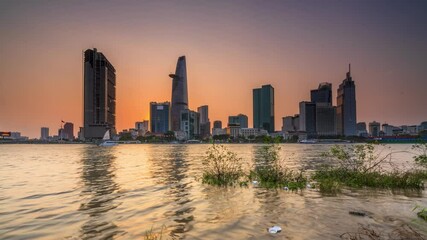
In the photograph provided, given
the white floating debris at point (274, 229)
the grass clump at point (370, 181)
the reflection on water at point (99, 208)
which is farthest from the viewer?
the grass clump at point (370, 181)

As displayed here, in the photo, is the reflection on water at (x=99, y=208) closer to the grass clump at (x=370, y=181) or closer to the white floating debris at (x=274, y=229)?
the white floating debris at (x=274, y=229)

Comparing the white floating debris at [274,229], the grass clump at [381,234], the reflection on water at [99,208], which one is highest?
the grass clump at [381,234]

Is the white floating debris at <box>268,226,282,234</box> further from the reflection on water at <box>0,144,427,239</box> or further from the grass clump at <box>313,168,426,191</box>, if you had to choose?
the grass clump at <box>313,168,426,191</box>

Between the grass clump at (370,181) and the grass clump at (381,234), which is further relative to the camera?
the grass clump at (370,181)

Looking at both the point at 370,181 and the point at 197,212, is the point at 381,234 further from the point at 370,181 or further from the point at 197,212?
the point at 370,181

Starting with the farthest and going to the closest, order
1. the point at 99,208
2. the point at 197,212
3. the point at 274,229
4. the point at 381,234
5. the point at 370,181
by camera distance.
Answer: the point at 370,181
the point at 99,208
the point at 197,212
the point at 274,229
the point at 381,234

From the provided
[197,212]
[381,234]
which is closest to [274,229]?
[381,234]

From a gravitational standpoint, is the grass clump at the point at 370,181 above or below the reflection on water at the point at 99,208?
above

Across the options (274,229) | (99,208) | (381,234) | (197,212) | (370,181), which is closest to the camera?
(381,234)

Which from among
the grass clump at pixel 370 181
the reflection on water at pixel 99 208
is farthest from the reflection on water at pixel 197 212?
the grass clump at pixel 370 181

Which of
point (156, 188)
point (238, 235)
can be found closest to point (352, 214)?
point (238, 235)

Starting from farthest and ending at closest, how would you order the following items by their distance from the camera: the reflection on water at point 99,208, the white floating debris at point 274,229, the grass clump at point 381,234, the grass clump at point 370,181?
the grass clump at point 370,181, the reflection on water at point 99,208, the white floating debris at point 274,229, the grass clump at point 381,234

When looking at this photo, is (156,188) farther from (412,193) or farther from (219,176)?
(412,193)

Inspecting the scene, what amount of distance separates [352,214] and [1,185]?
30378 mm
